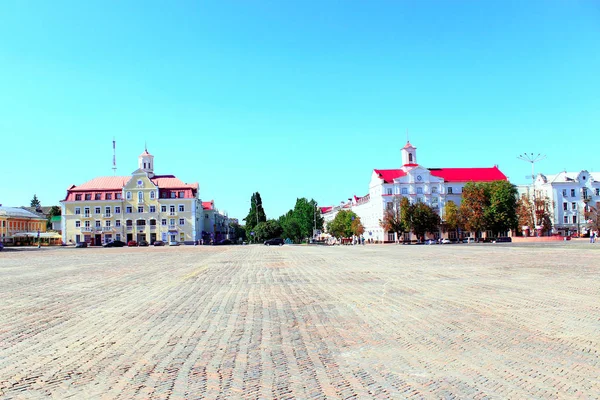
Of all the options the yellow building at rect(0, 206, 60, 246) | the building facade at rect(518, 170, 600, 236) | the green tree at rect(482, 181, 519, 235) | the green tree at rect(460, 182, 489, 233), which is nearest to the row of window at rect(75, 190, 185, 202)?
the yellow building at rect(0, 206, 60, 246)

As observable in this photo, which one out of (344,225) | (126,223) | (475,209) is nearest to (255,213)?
(344,225)

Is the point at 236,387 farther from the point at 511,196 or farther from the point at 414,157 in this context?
the point at 414,157

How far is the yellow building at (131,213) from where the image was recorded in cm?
10175

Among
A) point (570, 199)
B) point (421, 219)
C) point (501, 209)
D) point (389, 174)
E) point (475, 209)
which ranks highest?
point (389, 174)

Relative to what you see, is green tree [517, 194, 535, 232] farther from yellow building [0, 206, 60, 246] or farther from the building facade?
yellow building [0, 206, 60, 246]

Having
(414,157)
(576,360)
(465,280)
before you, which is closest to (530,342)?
(576,360)

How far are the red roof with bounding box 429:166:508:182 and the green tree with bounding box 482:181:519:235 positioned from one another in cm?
1812

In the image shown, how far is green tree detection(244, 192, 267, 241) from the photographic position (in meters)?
→ 130

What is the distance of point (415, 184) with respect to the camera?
102625 mm

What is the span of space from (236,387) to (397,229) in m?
85.8

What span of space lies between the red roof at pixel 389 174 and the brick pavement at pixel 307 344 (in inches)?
3528

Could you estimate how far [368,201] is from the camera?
4621 inches

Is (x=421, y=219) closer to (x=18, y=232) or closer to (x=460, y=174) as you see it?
(x=460, y=174)

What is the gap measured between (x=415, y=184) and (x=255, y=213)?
148ft
